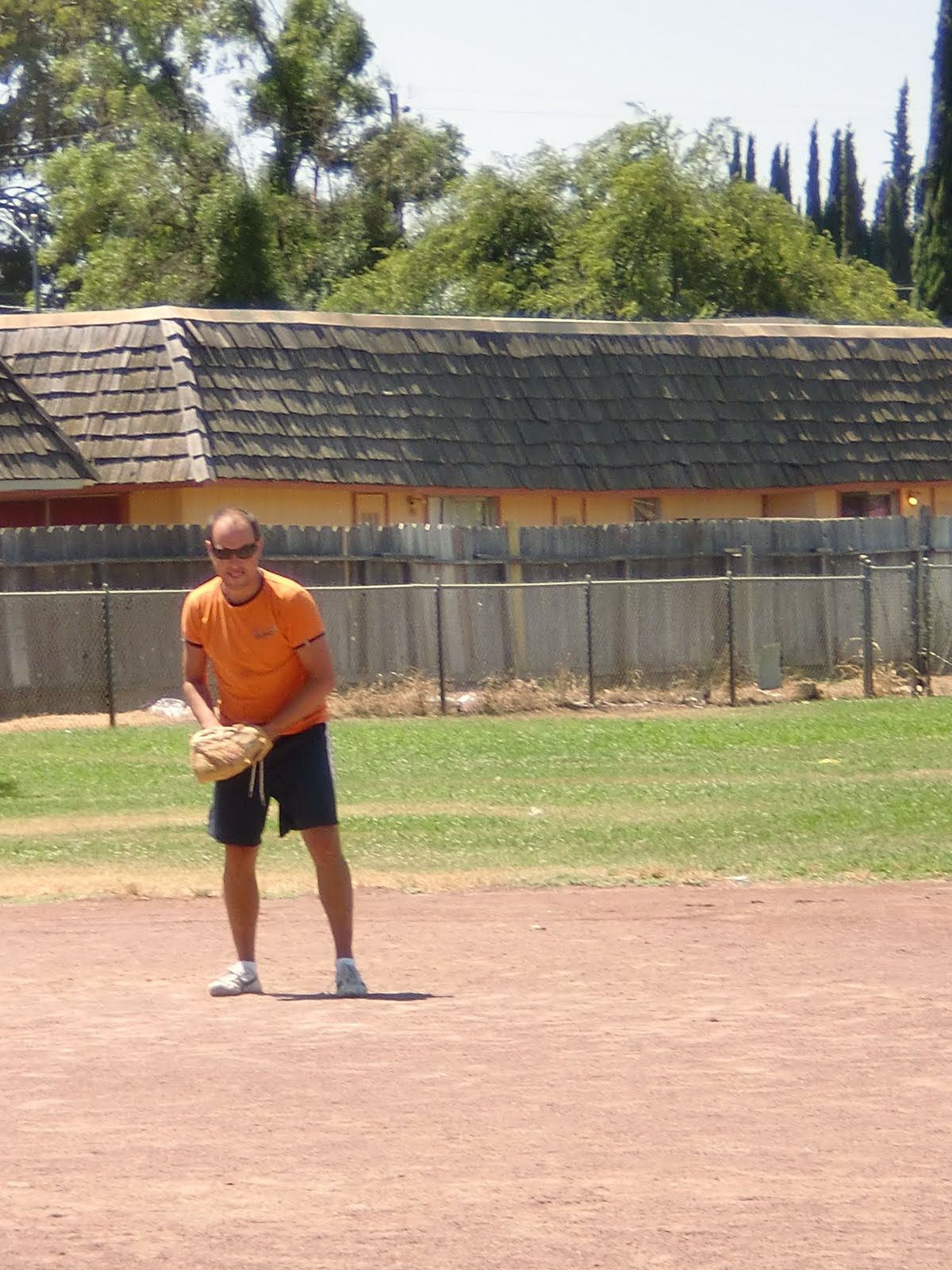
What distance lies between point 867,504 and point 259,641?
25.3 m

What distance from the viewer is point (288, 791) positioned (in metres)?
8.62

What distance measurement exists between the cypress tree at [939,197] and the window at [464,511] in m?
32.9

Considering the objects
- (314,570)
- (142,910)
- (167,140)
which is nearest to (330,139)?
(167,140)

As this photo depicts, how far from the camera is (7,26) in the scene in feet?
186

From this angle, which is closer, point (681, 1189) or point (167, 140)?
point (681, 1189)

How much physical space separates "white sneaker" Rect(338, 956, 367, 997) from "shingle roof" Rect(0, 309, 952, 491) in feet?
59.2

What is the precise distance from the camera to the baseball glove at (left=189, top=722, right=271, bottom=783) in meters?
8.27

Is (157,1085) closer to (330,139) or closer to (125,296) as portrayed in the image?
(125,296)

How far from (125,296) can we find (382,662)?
24450mm

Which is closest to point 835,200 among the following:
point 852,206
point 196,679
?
point 852,206

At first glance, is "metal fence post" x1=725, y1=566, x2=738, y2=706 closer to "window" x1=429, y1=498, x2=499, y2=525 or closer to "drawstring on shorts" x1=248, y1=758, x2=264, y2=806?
"window" x1=429, y1=498, x2=499, y2=525

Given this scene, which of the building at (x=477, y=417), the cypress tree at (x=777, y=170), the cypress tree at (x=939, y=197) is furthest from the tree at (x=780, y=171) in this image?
the building at (x=477, y=417)

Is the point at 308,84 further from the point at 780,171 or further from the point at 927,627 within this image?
the point at 780,171

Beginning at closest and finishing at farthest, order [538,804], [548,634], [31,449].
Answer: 1. [538,804]
2. [548,634]
3. [31,449]
